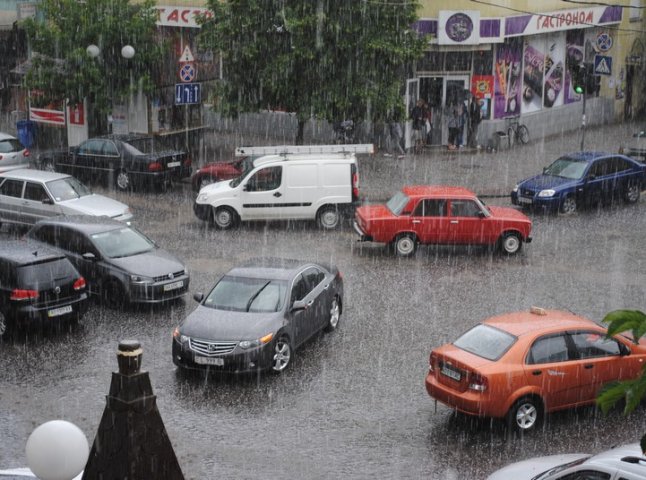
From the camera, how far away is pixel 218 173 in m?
26.3

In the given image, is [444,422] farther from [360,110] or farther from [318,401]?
[360,110]

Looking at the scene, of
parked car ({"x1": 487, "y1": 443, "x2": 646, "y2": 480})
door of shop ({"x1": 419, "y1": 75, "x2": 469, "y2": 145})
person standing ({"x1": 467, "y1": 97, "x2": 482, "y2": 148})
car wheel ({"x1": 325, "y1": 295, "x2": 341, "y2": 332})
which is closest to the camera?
parked car ({"x1": 487, "y1": 443, "x2": 646, "y2": 480})

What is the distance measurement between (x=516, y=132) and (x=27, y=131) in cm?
1646

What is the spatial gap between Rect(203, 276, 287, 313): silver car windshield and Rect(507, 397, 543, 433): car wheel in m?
4.04

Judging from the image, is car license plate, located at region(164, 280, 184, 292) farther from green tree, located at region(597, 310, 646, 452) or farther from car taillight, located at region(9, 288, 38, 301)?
green tree, located at region(597, 310, 646, 452)

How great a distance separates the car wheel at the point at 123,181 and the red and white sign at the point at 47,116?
23.1ft

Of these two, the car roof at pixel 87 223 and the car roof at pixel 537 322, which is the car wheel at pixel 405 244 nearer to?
the car roof at pixel 87 223

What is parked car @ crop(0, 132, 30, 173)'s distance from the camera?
2827cm

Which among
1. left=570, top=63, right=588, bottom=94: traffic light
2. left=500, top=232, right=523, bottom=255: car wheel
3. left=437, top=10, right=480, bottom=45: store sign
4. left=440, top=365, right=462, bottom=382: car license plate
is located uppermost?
left=437, top=10, right=480, bottom=45: store sign

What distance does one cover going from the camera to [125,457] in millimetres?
5547

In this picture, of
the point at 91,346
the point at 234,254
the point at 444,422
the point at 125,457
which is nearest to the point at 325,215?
the point at 234,254

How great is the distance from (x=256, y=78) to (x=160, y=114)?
5325 mm

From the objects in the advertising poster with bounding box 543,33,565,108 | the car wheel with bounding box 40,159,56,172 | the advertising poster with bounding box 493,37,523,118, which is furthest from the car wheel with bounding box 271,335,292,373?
the advertising poster with bounding box 543,33,565,108

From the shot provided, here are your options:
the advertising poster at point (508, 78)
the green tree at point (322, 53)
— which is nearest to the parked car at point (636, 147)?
the advertising poster at point (508, 78)
